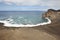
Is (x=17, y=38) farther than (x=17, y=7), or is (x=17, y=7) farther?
(x=17, y=7)

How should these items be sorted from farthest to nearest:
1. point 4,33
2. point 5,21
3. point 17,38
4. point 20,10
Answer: point 20,10 < point 5,21 < point 4,33 < point 17,38

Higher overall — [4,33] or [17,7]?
[17,7]

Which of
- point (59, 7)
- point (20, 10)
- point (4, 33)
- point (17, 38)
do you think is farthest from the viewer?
point (59, 7)

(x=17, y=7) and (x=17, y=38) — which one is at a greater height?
(x=17, y=7)

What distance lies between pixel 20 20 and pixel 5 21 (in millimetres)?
1282

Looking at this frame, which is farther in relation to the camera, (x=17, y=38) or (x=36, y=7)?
(x=36, y=7)

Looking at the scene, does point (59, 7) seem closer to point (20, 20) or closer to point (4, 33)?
point (20, 20)

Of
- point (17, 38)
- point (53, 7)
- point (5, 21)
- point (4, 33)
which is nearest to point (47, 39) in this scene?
point (17, 38)

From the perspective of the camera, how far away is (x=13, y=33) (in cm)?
576

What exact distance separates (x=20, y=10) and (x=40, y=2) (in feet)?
4.98

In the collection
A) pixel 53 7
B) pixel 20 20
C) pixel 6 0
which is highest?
pixel 6 0

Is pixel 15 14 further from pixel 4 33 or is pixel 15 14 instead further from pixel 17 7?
pixel 4 33

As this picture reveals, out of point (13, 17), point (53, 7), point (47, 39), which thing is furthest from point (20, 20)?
point (47, 39)

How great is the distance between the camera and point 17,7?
8.81 meters
